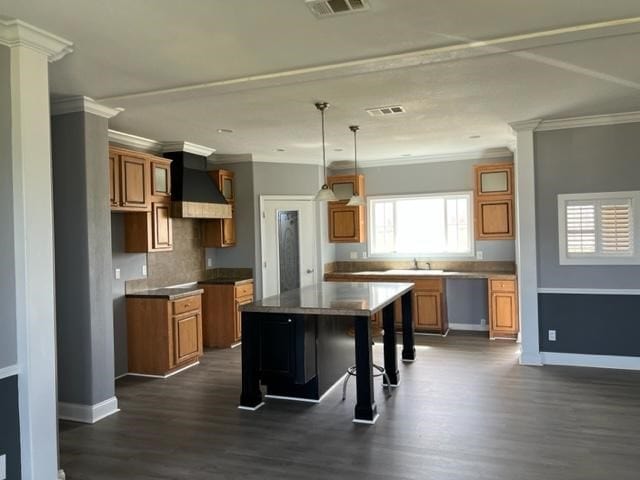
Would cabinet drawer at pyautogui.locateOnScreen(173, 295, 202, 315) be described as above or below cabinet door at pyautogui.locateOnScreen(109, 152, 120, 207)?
below

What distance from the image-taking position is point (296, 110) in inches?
177

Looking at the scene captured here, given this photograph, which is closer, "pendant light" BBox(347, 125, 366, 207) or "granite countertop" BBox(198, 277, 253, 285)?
"pendant light" BBox(347, 125, 366, 207)

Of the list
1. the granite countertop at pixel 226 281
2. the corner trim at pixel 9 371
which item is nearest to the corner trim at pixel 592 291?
the granite countertop at pixel 226 281

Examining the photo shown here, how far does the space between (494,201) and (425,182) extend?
3.80 feet

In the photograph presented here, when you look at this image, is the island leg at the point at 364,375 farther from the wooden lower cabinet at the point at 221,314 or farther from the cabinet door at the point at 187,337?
the wooden lower cabinet at the point at 221,314

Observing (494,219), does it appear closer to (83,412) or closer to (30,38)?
(83,412)

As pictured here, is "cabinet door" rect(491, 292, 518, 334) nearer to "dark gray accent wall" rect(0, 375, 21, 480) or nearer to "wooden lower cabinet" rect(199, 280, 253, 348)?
"wooden lower cabinet" rect(199, 280, 253, 348)

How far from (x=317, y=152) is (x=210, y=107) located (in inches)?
105

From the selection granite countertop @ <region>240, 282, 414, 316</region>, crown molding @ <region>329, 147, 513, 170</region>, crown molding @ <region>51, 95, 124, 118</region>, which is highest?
crown molding @ <region>329, 147, 513, 170</region>

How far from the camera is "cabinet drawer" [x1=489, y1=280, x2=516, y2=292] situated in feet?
21.0

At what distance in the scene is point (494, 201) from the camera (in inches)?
263

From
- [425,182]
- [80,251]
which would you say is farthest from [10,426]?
[425,182]

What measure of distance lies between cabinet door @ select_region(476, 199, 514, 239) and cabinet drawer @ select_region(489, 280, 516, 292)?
62cm

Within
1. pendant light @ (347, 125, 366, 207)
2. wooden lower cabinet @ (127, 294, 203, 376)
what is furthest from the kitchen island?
wooden lower cabinet @ (127, 294, 203, 376)
